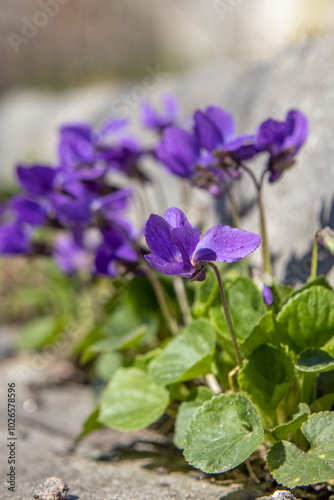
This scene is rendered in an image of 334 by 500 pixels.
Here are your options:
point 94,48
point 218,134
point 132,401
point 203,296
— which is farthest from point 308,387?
point 94,48

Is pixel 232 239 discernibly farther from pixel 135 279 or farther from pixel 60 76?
pixel 60 76

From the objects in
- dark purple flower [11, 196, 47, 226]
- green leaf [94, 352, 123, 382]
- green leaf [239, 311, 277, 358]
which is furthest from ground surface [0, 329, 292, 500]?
dark purple flower [11, 196, 47, 226]

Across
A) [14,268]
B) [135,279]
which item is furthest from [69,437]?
[14,268]

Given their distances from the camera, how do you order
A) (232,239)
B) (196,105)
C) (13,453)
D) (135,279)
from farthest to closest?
(196,105) < (135,279) < (13,453) < (232,239)

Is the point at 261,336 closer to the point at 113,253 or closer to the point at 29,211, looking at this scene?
the point at 113,253

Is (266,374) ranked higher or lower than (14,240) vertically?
lower

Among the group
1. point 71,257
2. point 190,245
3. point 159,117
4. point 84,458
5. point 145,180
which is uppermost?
point 159,117
